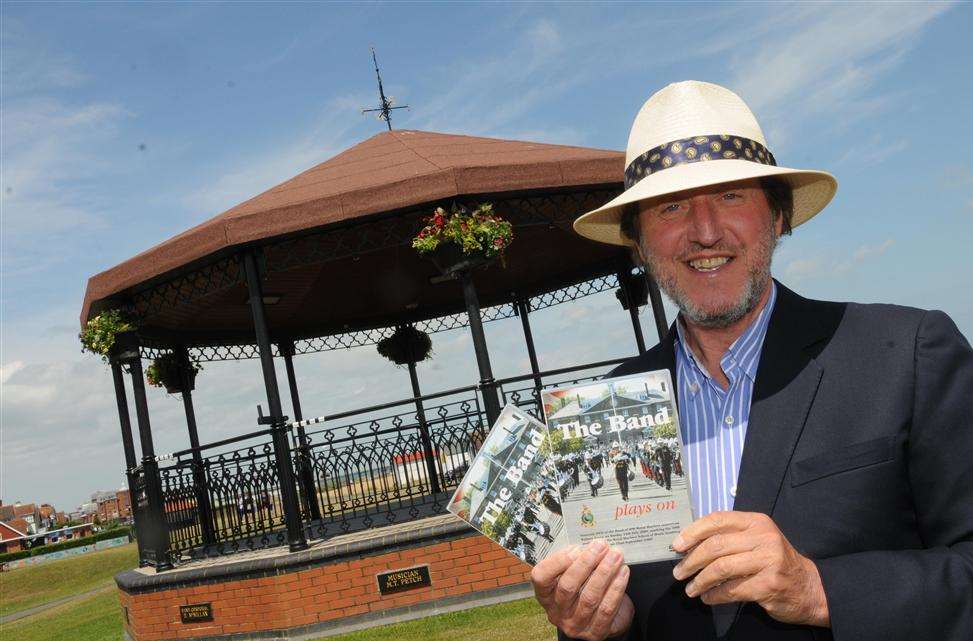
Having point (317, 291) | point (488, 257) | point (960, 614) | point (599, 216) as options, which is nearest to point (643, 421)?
point (960, 614)

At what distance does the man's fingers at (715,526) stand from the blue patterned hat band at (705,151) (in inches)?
37.7

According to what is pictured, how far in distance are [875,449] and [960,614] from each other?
36 centimetres

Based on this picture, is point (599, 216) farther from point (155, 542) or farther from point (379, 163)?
point (155, 542)

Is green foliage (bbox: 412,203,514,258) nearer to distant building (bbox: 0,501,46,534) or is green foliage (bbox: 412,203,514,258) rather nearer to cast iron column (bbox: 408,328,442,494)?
cast iron column (bbox: 408,328,442,494)

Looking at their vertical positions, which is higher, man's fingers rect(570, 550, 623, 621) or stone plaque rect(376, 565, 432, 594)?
man's fingers rect(570, 550, 623, 621)

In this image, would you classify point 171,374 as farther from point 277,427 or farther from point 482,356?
point 482,356

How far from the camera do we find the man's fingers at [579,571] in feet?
5.42

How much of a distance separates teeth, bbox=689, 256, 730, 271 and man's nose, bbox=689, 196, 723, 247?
0.14 ft

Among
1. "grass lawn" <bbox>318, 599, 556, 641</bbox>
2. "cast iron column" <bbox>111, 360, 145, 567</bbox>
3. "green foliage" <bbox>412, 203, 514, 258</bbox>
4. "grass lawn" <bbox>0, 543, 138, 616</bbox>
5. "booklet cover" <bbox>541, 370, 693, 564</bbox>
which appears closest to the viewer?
"booklet cover" <bbox>541, 370, 693, 564</bbox>

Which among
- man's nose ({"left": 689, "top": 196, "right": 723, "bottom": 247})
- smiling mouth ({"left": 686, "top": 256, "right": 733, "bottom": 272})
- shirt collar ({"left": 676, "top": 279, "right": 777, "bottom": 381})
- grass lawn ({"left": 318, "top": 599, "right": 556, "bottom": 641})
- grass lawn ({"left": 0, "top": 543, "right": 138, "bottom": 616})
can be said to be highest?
man's nose ({"left": 689, "top": 196, "right": 723, "bottom": 247})

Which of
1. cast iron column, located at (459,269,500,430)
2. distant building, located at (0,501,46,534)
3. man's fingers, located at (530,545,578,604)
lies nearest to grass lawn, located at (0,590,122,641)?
cast iron column, located at (459,269,500,430)

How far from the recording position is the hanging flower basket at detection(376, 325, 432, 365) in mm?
16297

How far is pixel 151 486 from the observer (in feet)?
33.1

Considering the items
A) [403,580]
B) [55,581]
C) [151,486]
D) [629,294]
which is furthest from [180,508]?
[55,581]
